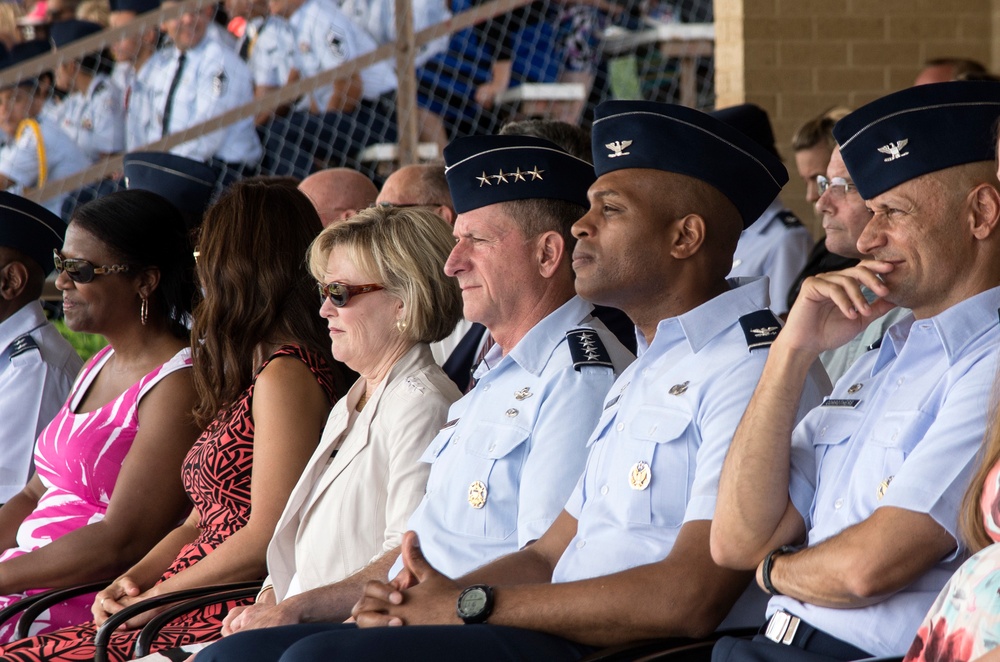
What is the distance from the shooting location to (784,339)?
7.93 feet

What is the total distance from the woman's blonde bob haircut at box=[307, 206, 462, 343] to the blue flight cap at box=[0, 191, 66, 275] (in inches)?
66.0

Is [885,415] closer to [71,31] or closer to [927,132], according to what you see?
[927,132]

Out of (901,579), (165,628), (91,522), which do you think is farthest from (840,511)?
(91,522)

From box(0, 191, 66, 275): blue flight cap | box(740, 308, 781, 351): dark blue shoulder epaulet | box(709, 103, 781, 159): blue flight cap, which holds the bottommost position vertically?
box(740, 308, 781, 351): dark blue shoulder epaulet

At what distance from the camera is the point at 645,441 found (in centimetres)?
259

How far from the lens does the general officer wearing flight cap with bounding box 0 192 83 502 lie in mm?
4422

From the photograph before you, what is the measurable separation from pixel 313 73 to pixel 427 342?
4.75 m

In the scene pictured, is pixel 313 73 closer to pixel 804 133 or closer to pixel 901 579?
pixel 804 133

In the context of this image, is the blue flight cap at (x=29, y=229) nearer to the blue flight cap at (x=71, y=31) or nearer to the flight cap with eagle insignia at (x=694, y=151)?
the flight cap with eagle insignia at (x=694, y=151)

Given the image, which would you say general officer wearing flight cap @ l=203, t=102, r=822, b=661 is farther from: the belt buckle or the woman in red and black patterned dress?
the woman in red and black patterned dress

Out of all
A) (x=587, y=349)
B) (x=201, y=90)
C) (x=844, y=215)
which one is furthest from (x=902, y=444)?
(x=201, y=90)

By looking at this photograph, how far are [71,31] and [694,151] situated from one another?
7.25 meters

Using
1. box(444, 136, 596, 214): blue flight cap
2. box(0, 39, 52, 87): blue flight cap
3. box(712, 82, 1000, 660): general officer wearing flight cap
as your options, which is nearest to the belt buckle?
box(712, 82, 1000, 660): general officer wearing flight cap

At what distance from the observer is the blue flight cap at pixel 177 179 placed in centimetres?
502
